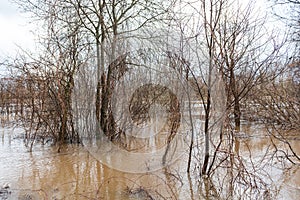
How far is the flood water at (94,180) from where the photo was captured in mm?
3529

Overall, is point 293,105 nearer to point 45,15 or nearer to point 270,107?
point 270,107

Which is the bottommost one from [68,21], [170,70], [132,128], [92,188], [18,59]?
[92,188]

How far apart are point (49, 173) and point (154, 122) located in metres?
2.13

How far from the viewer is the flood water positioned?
3529 mm

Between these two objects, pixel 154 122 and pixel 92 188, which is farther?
pixel 154 122

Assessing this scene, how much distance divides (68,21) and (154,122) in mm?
2760

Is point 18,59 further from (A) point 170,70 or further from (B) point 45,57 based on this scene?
(A) point 170,70

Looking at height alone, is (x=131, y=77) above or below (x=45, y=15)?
below

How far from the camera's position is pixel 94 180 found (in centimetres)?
416

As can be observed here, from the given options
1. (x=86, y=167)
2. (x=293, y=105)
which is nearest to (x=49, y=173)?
(x=86, y=167)

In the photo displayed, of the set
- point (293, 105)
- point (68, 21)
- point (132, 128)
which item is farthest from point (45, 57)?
point (293, 105)

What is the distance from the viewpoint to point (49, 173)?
4.58m

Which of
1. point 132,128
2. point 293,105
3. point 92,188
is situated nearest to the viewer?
point 92,188

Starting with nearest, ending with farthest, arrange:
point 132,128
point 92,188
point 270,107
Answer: point 92,188 → point 132,128 → point 270,107
